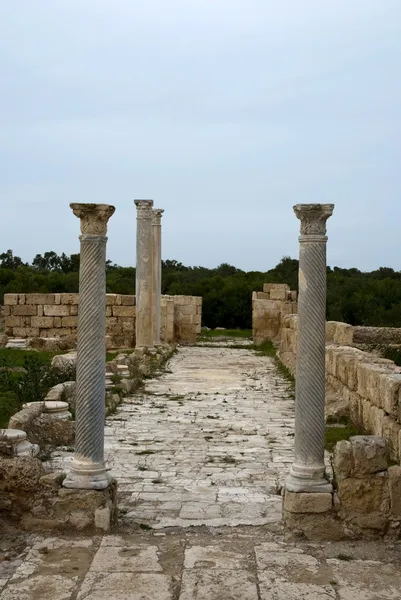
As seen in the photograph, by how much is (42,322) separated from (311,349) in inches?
710

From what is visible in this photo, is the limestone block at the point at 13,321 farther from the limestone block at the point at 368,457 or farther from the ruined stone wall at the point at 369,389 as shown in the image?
the limestone block at the point at 368,457

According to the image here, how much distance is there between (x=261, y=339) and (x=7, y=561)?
2108 centimetres

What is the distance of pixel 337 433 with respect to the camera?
33.9 ft

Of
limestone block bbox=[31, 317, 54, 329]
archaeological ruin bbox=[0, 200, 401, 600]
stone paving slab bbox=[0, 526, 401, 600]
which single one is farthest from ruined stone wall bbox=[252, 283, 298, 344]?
stone paving slab bbox=[0, 526, 401, 600]

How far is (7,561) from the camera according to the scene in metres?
5.78

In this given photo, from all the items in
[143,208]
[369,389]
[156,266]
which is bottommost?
[369,389]

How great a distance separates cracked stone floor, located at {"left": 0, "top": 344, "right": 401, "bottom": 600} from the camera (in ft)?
17.3

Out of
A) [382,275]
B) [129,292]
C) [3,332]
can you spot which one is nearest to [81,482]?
[3,332]

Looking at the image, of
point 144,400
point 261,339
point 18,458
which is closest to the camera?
point 18,458

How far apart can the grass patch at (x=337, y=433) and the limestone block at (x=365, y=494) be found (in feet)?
9.79

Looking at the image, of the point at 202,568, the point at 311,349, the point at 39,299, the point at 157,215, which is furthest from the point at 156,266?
the point at 202,568

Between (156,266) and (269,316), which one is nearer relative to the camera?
(156,266)

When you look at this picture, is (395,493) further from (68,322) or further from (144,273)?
(68,322)

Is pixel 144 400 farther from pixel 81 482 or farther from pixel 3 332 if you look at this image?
pixel 3 332
